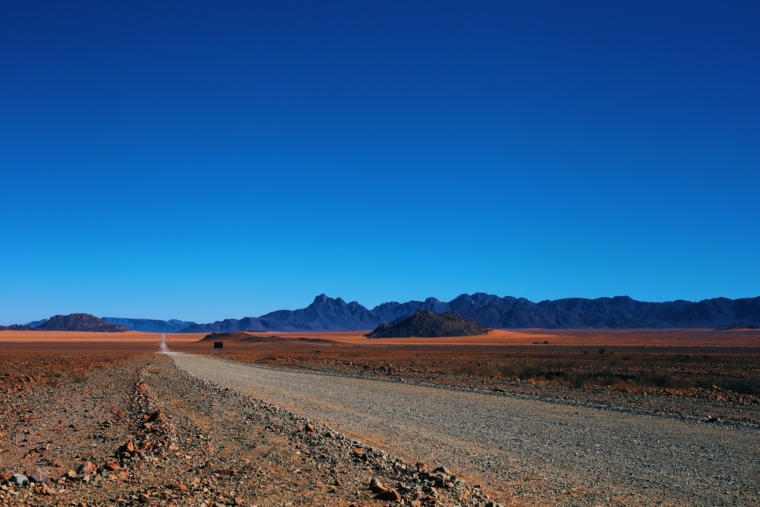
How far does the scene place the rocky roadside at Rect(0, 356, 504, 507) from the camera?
7582 mm

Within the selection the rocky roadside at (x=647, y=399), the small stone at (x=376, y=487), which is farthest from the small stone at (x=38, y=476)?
the rocky roadside at (x=647, y=399)

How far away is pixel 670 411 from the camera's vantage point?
17672 mm

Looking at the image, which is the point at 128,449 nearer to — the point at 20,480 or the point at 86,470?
the point at 86,470

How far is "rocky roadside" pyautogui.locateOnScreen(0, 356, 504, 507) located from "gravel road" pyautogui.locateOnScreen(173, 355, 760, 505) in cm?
102

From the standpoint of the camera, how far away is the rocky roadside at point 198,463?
299 inches

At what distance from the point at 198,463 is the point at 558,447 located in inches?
262

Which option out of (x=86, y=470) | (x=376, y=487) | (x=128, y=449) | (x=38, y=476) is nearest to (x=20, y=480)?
(x=38, y=476)

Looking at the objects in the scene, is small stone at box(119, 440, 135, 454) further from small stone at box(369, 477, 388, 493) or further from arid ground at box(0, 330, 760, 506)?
small stone at box(369, 477, 388, 493)

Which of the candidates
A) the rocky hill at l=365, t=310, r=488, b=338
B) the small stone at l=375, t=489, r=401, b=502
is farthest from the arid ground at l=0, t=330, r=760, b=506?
the rocky hill at l=365, t=310, r=488, b=338

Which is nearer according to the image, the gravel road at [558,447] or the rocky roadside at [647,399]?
the gravel road at [558,447]

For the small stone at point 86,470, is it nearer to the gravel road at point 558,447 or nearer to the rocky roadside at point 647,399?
the gravel road at point 558,447

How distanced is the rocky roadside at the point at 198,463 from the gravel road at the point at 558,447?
102 cm

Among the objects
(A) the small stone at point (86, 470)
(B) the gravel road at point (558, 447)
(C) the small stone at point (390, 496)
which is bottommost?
(B) the gravel road at point (558, 447)

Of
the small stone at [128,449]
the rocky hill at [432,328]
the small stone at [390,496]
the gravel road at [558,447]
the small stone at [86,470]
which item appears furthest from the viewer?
the rocky hill at [432,328]
